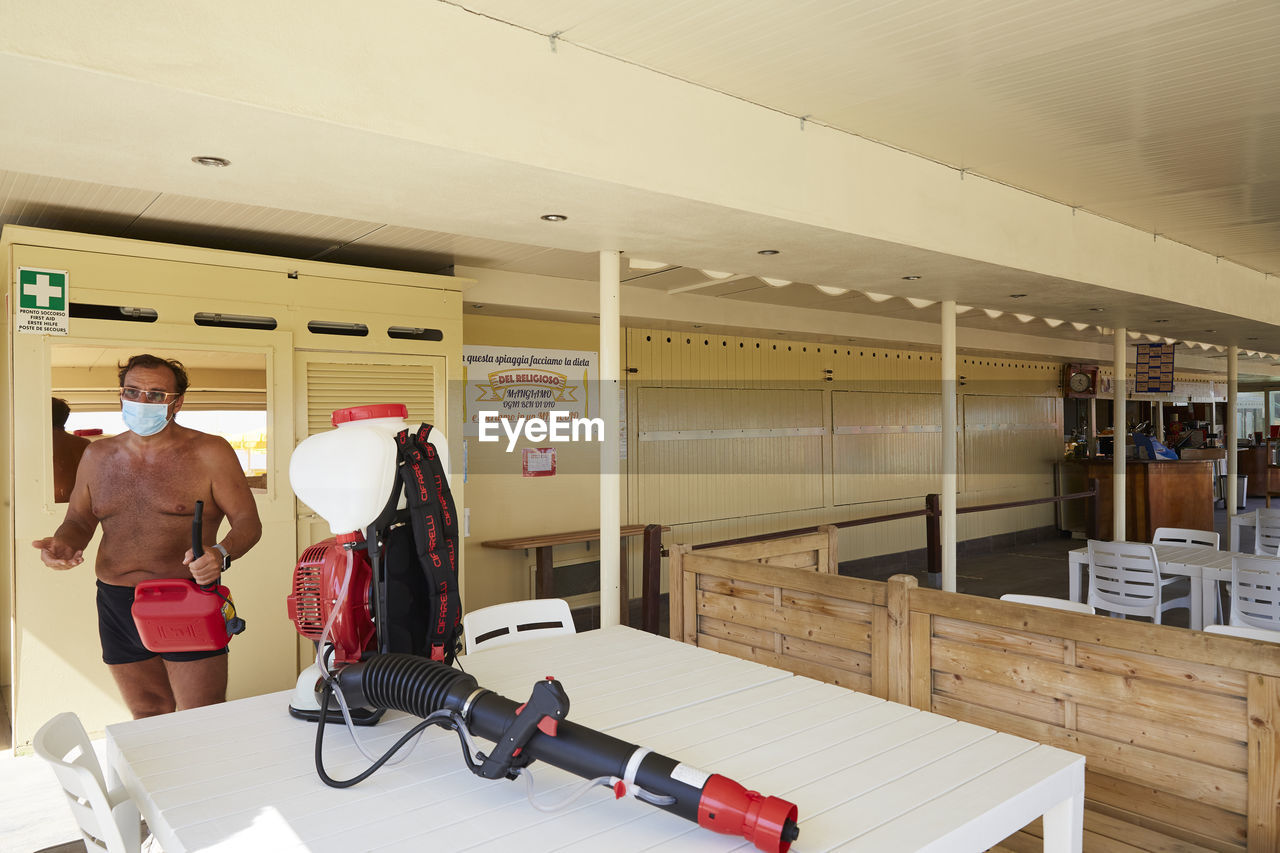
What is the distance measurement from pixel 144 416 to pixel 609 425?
2312 millimetres

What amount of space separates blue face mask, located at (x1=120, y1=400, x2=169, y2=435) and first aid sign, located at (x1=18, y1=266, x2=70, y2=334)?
464mm

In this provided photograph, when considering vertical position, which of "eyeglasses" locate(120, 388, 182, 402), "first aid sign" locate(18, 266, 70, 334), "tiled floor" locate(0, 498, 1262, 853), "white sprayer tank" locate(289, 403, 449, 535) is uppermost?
"first aid sign" locate(18, 266, 70, 334)

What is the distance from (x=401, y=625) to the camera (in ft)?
7.45

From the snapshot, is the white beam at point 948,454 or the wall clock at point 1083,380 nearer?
the white beam at point 948,454

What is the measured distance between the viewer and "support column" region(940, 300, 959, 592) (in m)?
5.83

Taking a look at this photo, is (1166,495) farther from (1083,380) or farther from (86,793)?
(86,793)

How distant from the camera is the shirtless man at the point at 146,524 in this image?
3805 mm

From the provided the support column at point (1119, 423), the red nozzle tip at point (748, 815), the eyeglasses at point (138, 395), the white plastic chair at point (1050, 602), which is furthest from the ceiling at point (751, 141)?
the support column at point (1119, 423)

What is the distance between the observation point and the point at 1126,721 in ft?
8.06

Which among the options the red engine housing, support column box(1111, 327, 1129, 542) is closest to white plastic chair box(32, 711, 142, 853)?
the red engine housing

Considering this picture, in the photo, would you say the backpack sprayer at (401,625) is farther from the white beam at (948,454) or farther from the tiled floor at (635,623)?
the white beam at (948,454)

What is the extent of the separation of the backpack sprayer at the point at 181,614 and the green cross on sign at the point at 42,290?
135 cm

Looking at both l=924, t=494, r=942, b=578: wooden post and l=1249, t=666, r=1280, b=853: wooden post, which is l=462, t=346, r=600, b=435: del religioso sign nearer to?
l=924, t=494, r=942, b=578: wooden post

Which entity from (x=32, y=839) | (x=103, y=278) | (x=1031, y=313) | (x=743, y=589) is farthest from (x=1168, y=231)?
(x=32, y=839)
